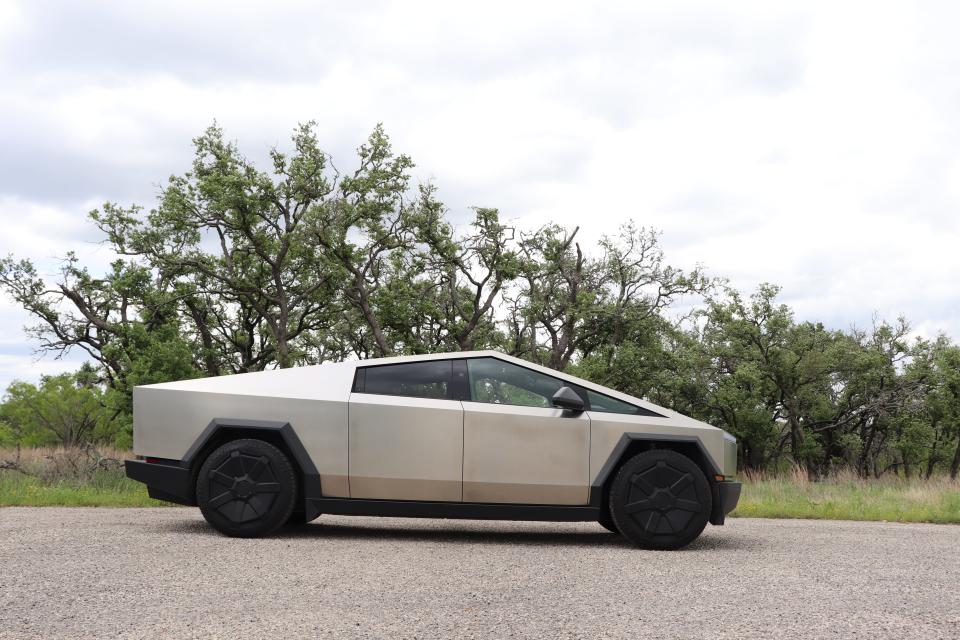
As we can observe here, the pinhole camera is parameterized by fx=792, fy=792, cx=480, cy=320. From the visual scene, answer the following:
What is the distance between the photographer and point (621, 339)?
114 ft

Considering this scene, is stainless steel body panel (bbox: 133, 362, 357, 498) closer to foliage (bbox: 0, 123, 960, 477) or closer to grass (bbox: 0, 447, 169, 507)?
grass (bbox: 0, 447, 169, 507)

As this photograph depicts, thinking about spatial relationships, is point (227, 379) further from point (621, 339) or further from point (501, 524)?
point (621, 339)

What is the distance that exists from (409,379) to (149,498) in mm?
4217

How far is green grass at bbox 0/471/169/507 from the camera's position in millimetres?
8188

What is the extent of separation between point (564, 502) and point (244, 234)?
28.1 metres

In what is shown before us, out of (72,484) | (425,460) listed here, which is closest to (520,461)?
(425,460)

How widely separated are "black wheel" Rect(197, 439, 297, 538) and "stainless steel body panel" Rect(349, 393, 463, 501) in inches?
21.3

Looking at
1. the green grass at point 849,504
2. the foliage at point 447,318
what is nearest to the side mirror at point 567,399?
the green grass at point 849,504

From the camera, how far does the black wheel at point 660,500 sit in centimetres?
599

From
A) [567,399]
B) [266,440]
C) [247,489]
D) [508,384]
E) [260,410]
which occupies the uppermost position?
[508,384]

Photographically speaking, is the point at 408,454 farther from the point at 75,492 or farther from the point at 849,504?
the point at 849,504

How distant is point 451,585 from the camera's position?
4.37 metres

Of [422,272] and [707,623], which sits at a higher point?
[422,272]

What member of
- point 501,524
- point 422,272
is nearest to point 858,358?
point 422,272
